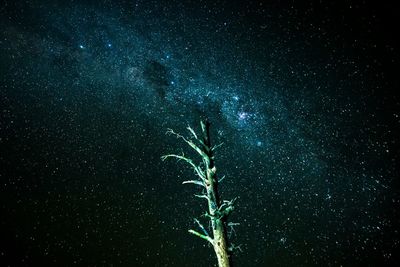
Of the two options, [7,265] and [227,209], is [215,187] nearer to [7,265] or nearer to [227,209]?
[227,209]

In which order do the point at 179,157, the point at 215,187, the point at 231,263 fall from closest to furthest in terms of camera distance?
the point at 231,263, the point at 215,187, the point at 179,157

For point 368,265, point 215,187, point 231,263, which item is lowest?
point 231,263

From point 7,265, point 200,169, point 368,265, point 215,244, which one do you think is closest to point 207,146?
point 200,169

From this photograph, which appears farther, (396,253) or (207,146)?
(396,253)

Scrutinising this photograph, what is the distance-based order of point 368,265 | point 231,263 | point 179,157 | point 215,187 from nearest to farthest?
1. point 231,263
2. point 215,187
3. point 179,157
4. point 368,265

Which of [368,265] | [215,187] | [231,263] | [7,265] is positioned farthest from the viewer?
[368,265]

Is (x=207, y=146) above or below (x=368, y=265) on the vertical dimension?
below

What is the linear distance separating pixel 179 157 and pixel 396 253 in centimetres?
9158

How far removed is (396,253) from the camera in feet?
252

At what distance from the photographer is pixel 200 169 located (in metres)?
7.20

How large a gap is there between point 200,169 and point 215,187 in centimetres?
58

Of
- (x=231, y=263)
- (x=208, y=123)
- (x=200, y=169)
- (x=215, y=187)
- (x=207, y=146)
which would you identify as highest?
(x=208, y=123)

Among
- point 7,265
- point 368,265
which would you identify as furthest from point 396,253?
point 7,265

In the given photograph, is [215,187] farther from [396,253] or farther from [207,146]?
[396,253]
